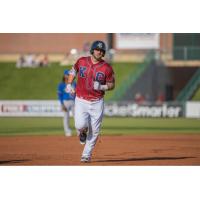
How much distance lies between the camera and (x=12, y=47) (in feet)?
127

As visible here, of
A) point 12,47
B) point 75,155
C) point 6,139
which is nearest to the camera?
point 75,155

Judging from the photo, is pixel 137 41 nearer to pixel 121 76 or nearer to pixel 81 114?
pixel 121 76

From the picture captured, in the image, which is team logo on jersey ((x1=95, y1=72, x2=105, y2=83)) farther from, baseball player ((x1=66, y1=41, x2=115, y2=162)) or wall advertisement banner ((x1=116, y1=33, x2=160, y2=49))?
wall advertisement banner ((x1=116, y1=33, x2=160, y2=49))

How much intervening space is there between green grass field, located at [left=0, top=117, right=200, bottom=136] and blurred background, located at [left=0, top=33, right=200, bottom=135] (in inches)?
1.8

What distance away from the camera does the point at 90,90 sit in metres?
12.6

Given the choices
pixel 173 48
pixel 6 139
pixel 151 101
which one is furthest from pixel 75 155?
pixel 173 48

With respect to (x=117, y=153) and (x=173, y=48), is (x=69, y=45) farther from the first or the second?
(x=117, y=153)

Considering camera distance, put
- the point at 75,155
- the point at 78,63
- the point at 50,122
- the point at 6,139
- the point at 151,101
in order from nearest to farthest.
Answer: the point at 78,63, the point at 75,155, the point at 6,139, the point at 50,122, the point at 151,101

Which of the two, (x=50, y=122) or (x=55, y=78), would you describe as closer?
(x=50, y=122)

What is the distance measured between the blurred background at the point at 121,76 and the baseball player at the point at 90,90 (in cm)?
1494

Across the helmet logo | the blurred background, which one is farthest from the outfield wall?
the helmet logo

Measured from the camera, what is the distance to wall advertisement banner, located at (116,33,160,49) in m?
39.9

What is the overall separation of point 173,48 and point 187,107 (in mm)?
5532

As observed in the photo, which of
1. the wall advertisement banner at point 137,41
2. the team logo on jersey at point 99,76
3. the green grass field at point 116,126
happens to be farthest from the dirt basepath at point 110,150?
the wall advertisement banner at point 137,41
